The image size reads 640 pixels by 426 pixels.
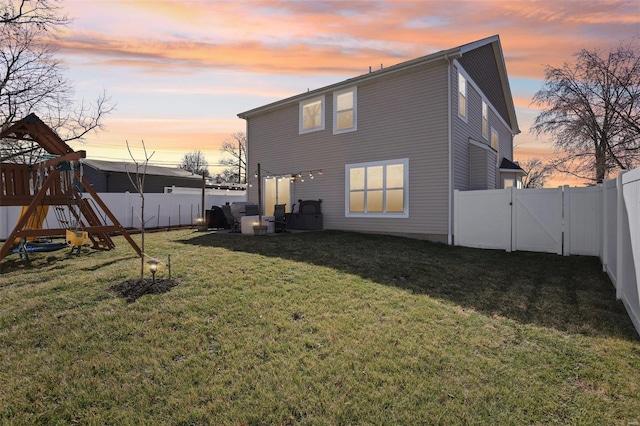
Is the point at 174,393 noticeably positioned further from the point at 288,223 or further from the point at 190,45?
the point at 288,223

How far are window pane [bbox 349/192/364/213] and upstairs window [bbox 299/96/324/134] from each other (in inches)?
120

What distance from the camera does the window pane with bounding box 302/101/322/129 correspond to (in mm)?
13414

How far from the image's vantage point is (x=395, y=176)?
37.1 feet

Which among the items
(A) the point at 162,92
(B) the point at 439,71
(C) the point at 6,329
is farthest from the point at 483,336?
(A) the point at 162,92

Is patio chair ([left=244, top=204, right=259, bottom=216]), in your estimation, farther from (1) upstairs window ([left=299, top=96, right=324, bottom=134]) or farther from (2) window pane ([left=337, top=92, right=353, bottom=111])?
(2) window pane ([left=337, top=92, right=353, bottom=111])

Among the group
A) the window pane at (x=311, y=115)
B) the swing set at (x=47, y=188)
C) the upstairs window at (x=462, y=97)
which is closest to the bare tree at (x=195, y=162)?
the window pane at (x=311, y=115)

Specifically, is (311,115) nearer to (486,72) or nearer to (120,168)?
(486,72)

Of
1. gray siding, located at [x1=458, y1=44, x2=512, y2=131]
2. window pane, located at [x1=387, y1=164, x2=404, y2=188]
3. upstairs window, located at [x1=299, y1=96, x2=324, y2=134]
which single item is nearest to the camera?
window pane, located at [x1=387, y1=164, x2=404, y2=188]

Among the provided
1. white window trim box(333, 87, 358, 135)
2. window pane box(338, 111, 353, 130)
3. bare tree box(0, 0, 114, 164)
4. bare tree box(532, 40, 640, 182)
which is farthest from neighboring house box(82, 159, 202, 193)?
bare tree box(532, 40, 640, 182)

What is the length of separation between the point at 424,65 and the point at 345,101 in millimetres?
3157

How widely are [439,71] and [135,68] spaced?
358 inches

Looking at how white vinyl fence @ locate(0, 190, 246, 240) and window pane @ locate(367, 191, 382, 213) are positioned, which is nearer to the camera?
window pane @ locate(367, 191, 382, 213)

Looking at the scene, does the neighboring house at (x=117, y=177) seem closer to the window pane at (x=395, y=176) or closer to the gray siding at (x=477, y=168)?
the window pane at (x=395, y=176)

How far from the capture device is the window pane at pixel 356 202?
12.0 m
